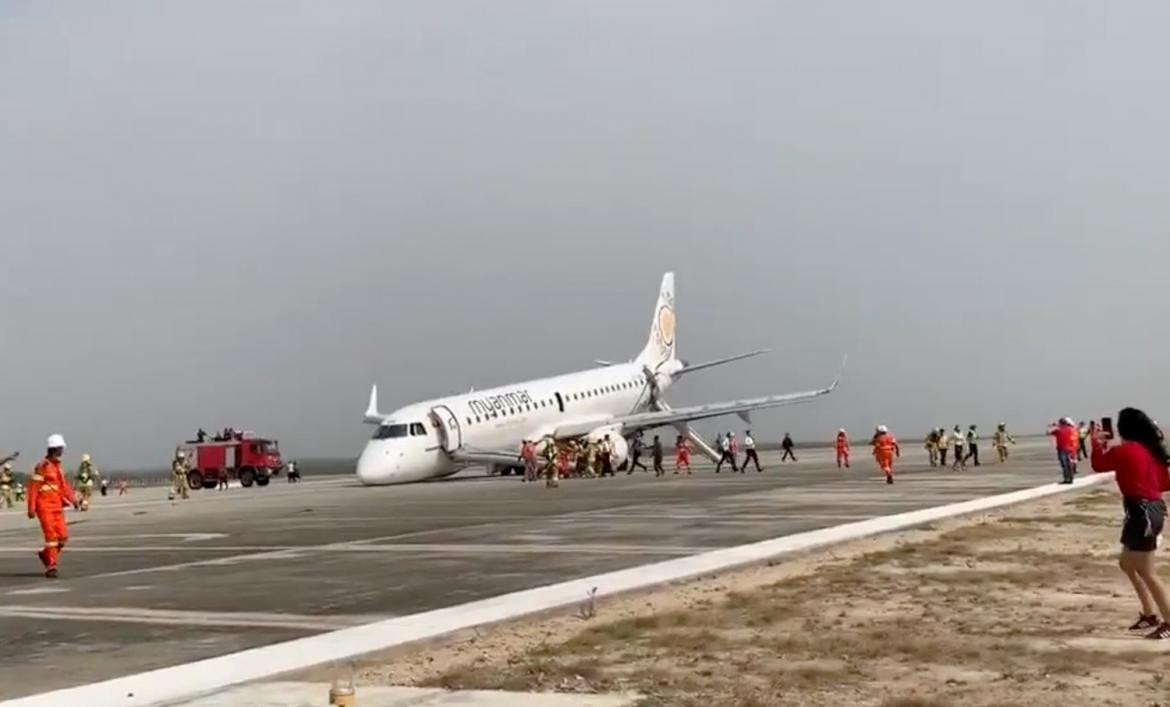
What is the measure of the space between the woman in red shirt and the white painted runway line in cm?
465

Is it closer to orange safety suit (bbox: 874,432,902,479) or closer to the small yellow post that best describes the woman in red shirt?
the small yellow post

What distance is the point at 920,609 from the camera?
1074 centimetres

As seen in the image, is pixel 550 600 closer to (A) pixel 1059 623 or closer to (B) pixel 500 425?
(A) pixel 1059 623

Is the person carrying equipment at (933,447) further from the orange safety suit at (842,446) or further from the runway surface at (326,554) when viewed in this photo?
the runway surface at (326,554)

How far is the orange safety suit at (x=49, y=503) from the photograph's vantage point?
1644cm

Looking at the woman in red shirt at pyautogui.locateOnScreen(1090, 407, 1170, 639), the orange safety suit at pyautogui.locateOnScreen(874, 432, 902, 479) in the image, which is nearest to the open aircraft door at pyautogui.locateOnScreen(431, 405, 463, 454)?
the orange safety suit at pyautogui.locateOnScreen(874, 432, 902, 479)

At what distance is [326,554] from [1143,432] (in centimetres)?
1195

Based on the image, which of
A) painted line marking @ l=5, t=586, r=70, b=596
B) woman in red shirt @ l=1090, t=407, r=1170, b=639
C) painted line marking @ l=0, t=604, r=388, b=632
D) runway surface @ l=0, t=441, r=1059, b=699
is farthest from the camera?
painted line marking @ l=5, t=586, r=70, b=596

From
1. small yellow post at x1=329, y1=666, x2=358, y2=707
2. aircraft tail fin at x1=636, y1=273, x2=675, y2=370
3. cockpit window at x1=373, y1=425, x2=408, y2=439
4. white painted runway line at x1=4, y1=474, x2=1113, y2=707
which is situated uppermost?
aircraft tail fin at x1=636, y1=273, x2=675, y2=370

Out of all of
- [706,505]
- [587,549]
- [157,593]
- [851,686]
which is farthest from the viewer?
[706,505]

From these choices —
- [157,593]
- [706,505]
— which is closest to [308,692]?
[157,593]

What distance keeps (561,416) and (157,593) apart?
3902cm

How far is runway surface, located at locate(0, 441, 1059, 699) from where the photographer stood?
10695mm

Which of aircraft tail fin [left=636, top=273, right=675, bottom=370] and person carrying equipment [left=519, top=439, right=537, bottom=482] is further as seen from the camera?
aircraft tail fin [left=636, top=273, right=675, bottom=370]
